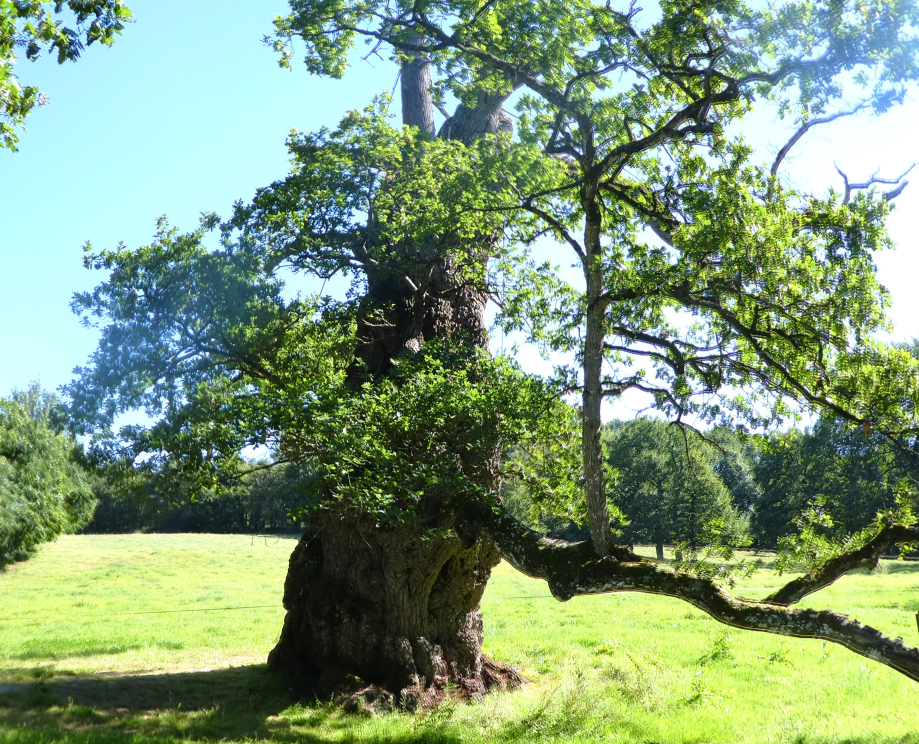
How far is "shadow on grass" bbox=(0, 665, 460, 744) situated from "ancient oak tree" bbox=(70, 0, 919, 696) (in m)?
1.08

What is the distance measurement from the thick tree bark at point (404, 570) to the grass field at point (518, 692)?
0.80 meters

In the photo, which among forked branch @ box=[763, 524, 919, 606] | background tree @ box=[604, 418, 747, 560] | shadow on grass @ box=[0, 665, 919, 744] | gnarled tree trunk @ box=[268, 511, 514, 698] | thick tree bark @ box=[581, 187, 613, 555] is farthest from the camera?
background tree @ box=[604, 418, 747, 560]

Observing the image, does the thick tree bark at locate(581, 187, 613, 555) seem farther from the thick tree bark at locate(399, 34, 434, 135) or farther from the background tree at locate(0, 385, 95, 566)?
the background tree at locate(0, 385, 95, 566)

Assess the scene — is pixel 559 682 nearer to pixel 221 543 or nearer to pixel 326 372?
pixel 326 372

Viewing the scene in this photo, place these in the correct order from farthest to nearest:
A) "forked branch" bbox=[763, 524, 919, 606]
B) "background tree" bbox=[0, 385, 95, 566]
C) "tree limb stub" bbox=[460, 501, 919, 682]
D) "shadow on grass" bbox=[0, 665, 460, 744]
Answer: "background tree" bbox=[0, 385, 95, 566] → "shadow on grass" bbox=[0, 665, 460, 744] → "forked branch" bbox=[763, 524, 919, 606] → "tree limb stub" bbox=[460, 501, 919, 682]

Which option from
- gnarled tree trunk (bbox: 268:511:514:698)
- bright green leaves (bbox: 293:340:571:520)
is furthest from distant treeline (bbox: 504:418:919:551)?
gnarled tree trunk (bbox: 268:511:514:698)

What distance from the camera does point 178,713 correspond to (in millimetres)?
11328

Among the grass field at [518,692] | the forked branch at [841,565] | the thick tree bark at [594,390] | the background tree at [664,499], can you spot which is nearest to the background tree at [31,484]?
the grass field at [518,692]

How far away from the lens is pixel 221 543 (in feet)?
162

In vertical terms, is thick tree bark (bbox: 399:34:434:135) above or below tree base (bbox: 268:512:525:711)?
above

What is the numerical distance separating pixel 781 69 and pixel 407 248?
6053 mm

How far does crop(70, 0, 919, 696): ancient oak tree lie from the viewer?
31.9ft

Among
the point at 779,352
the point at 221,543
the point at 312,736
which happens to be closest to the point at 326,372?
the point at 312,736

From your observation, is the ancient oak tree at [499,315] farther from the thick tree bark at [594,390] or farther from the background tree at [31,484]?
the background tree at [31,484]
